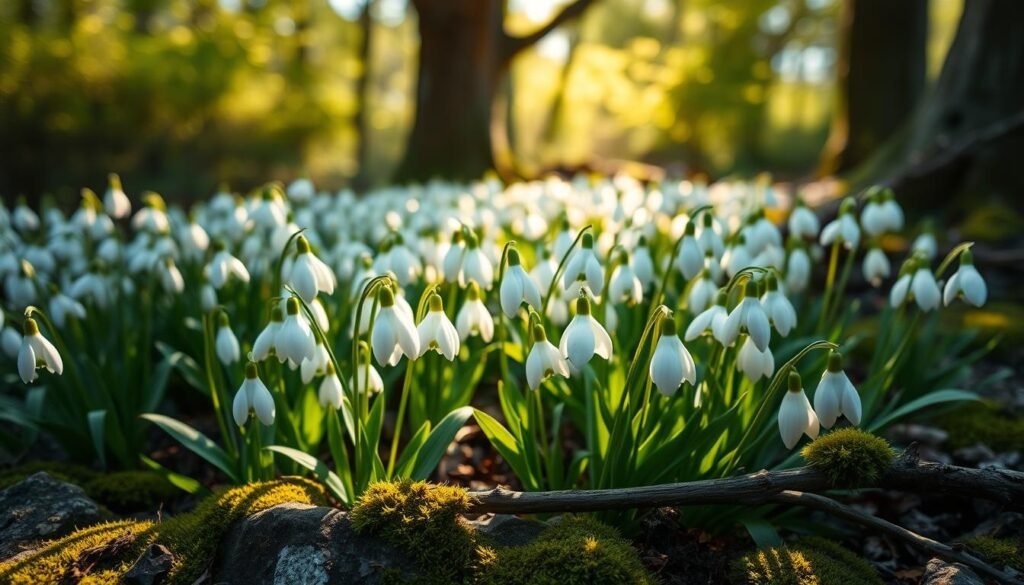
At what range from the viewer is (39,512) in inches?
81.5

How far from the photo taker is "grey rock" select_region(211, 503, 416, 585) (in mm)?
1687

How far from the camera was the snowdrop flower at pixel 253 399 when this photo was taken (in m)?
1.91

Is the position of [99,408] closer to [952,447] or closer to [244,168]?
[952,447]

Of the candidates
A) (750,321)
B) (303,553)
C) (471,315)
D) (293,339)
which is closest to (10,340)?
(293,339)

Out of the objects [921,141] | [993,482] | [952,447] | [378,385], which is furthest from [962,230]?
[378,385]

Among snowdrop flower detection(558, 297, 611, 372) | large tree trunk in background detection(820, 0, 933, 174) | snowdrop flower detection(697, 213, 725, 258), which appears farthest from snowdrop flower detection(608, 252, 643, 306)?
large tree trunk in background detection(820, 0, 933, 174)

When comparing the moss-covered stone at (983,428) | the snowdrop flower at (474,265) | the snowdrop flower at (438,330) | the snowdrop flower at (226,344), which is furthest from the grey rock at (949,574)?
the snowdrop flower at (226,344)

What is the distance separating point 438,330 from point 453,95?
6.87m

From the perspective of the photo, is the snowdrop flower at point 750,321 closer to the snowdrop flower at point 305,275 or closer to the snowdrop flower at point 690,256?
the snowdrop flower at point 690,256

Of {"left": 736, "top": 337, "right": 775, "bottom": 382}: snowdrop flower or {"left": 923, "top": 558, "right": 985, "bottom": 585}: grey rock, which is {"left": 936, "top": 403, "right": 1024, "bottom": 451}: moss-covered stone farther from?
A: {"left": 736, "top": 337, "right": 775, "bottom": 382}: snowdrop flower

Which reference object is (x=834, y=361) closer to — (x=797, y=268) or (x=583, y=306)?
(x=583, y=306)

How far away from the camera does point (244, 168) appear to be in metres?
10.7

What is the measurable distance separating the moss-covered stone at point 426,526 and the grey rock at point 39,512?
850 mm

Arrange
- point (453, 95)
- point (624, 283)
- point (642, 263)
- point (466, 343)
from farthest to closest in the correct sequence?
point (453, 95)
point (466, 343)
point (642, 263)
point (624, 283)
